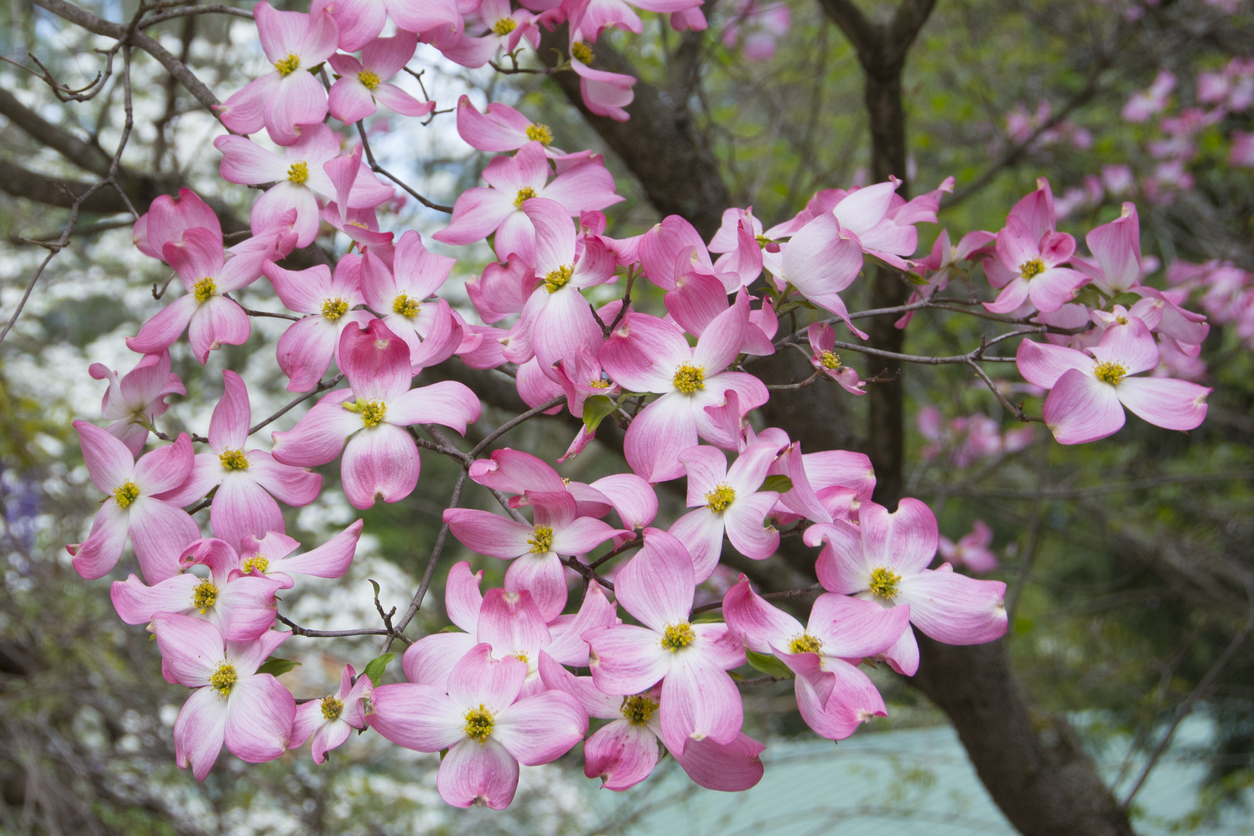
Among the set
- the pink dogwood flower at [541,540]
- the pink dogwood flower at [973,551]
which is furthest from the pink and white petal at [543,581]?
the pink dogwood flower at [973,551]

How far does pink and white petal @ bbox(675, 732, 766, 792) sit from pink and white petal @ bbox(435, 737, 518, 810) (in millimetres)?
88

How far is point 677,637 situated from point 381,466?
8.1 inches

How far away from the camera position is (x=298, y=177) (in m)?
0.62

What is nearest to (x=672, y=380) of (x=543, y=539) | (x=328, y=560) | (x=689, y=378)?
(x=689, y=378)

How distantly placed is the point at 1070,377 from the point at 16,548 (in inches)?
79.1

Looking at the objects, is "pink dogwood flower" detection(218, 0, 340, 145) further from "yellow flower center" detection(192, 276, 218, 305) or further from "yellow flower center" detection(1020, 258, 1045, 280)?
"yellow flower center" detection(1020, 258, 1045, 280)

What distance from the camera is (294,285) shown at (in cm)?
58

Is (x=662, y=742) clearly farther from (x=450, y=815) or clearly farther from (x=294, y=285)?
(x=450, y=815)

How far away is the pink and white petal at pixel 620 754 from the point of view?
431 millimetres

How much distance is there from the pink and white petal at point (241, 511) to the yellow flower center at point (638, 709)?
0.23 metres

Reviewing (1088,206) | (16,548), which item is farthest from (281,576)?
(1088,206)

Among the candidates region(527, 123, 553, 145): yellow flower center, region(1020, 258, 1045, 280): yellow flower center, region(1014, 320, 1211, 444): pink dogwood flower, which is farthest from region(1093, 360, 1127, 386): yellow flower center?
region(527, 123, 553, 145): yellow flower center

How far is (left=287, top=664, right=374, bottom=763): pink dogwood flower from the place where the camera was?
0.46 m

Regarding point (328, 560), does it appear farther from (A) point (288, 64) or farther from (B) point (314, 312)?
(A) point (288, 64)
